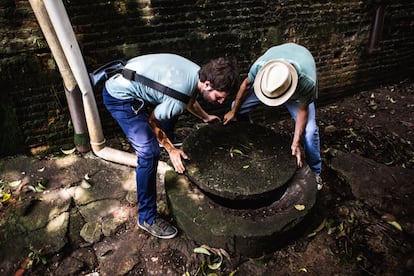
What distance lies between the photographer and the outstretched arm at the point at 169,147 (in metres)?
2.40

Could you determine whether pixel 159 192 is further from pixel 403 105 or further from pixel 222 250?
pixel 403 105

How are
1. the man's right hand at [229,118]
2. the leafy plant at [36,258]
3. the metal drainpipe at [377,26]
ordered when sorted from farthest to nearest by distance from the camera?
1. the metal drainpipe at [377,26]
2. the man's right hand at [229,118]
3. the leafy plant at [36,258]

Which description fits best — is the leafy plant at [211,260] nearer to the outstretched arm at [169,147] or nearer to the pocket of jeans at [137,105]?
the outstretched arm at [169,147]

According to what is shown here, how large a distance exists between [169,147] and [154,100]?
399mm

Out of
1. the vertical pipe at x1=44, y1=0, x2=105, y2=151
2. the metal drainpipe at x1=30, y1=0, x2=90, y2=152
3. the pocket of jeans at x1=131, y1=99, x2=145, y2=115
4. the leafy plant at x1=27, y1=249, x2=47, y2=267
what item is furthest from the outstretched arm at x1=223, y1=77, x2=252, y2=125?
the leafy plant at x1=27, y1=249, x2=47, y2=267

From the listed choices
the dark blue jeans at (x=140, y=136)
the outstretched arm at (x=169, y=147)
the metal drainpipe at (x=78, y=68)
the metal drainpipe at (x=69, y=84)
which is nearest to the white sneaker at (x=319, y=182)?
the outstretched arm at (x=169, y=147)

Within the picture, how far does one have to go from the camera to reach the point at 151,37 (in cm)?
332

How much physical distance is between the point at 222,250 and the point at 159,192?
900 mm

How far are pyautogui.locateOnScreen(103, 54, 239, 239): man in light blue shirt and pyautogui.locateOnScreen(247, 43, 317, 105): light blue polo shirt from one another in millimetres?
581

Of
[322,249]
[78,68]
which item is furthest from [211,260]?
[78,68]

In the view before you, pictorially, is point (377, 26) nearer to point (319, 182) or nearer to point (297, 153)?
point (319, 182)

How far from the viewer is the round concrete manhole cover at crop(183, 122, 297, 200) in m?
2.47

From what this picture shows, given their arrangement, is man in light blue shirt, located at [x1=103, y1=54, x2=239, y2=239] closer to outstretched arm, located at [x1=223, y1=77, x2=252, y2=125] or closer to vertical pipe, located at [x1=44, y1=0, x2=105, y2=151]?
vertical pipe, located at [x1=44, y1=0, x2=105, y2=151]

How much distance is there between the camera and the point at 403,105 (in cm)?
471
